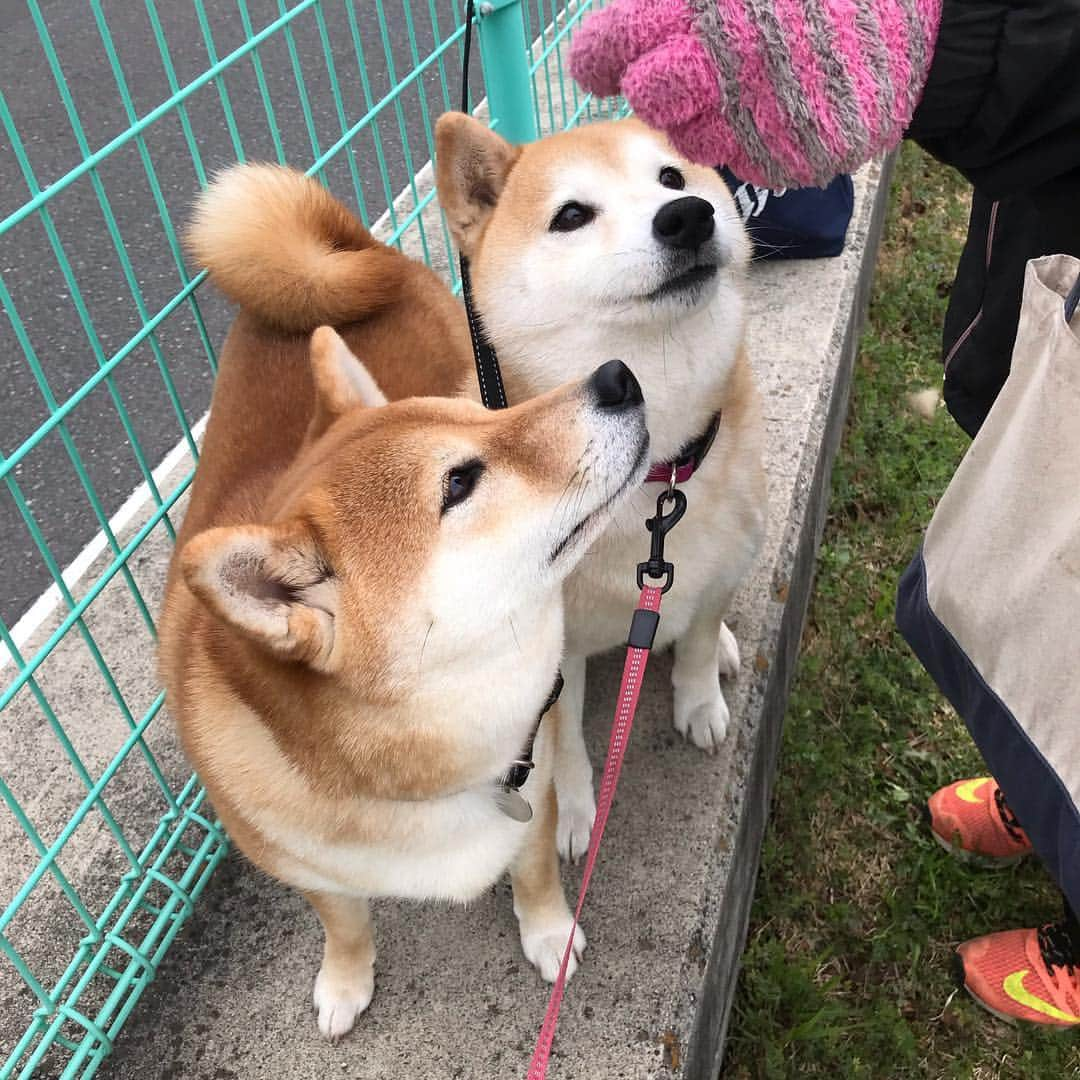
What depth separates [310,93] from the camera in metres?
4.20

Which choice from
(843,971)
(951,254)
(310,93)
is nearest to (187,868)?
(843,971)

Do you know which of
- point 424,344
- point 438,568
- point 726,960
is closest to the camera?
point 438,568

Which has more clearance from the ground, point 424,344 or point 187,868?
point 424,344

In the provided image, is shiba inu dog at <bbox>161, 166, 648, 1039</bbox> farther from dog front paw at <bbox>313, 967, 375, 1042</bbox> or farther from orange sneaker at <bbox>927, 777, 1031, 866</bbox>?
orange sneaker at <bbox>927, 777, 1031, 866</bbox>

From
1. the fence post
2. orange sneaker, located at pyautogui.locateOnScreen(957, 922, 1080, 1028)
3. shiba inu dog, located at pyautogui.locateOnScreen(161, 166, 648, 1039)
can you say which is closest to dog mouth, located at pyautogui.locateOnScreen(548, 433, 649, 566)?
shiba inu dog, located at pyautogui.locateOnScreen(161, 166, 648, 1039)

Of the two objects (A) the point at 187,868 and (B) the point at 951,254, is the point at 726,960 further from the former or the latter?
(B) the point at 951,254

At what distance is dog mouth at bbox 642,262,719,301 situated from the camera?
1.46m

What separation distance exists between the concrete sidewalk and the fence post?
148 cm

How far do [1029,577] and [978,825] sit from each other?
0.98 meters

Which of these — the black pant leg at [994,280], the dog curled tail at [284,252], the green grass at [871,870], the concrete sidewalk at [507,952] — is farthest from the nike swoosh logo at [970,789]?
the dog curled tail at [284,252]

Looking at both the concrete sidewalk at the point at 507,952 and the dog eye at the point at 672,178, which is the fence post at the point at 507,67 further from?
the concrete sidewalk at the point at 507,952

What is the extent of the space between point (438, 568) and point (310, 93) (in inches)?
145

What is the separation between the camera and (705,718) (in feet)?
6.15

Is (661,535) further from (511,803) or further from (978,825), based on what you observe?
(978,825)
